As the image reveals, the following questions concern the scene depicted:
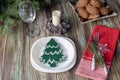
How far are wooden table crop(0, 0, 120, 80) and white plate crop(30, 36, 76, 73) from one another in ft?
0.06

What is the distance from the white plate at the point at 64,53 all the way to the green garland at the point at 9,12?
0.51ft

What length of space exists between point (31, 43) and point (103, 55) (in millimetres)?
316

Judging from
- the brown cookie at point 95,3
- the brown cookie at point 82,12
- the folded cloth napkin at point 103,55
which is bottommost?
the folded cloth napkin at point 103,55

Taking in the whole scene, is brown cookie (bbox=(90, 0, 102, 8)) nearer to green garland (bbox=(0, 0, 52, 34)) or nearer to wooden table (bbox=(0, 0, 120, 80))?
wooden table (bbox=(0, 0, 120, 80))

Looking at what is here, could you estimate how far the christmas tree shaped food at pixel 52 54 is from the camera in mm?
871

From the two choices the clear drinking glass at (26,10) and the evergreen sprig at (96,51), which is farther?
the clear drinking glass at (26,10)

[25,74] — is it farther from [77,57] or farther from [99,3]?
[99,3]

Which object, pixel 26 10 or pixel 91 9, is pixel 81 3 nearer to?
pixel 91 9

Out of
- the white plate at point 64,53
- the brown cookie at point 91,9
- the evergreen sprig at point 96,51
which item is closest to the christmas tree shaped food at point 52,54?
the white plate at point 64,53

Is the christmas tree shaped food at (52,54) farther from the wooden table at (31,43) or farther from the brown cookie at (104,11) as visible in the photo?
the brown cookie at (104,11)

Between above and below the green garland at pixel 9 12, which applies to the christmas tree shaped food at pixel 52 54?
below

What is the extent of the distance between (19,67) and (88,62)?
0.28 metres

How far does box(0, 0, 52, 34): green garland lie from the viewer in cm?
96

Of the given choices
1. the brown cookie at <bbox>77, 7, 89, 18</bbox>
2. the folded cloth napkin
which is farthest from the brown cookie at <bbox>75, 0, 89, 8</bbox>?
the folded cloth napkin
